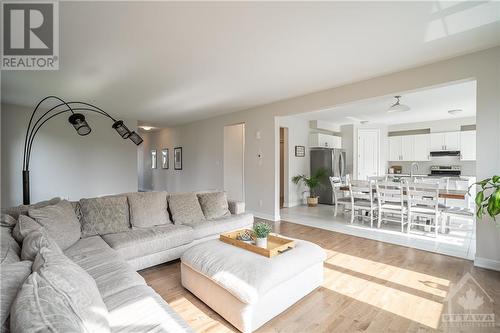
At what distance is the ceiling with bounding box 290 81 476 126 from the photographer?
4285 millimetres

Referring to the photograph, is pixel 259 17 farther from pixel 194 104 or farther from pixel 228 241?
pixel 194 104

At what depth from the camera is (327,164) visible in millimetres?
6992

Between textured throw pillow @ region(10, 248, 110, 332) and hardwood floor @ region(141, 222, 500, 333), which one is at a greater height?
textured throw pillow @ region(10, 248, 110, 332)

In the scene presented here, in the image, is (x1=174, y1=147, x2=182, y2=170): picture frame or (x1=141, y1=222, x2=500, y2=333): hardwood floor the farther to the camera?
(x1=174, y1=147, x2=182, y2=170): picture frame

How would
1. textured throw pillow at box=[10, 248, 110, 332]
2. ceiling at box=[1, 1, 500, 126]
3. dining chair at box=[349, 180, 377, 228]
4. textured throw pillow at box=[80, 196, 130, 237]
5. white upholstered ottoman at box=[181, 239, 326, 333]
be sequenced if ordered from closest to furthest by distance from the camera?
textured throw pillow at box=[10, 248, 110, 332] < white upholstered ottoman at box=[181, 239, 326, 333] < ceiling at box=[1, 1, 500, 126] < textured throw pillow at box=[80, 196, 130, 237] < dining chair at box=[349, 180, 377, 228]

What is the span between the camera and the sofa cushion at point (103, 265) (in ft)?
5.16

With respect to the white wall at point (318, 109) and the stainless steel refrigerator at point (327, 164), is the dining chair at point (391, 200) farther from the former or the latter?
the stainless steel refrigerator at point (327, 164)

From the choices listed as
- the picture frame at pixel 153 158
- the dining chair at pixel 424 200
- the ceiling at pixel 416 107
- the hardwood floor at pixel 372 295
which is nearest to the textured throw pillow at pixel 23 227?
the hardwood floor at pixel 372 295

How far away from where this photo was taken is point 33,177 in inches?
211

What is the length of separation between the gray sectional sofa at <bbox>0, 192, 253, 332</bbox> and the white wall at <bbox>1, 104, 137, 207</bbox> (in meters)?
3.62

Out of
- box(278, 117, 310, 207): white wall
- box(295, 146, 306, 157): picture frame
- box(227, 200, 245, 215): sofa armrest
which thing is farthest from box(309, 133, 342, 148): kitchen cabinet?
box(227, 200, 245, 215): sofa armrest

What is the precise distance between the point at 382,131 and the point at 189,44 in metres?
7.22

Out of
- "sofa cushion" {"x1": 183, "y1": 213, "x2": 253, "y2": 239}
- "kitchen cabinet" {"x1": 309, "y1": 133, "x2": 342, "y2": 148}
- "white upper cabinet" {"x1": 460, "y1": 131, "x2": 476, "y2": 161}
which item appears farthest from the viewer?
"kitchen cabinet" {"x1": 309, "y1": 133, "x2": 342, "y2": 148}

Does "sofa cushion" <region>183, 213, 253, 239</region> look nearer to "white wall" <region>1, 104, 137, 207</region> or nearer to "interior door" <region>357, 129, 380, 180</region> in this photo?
"white wall" <region>1, 104, 137, 207</region>
